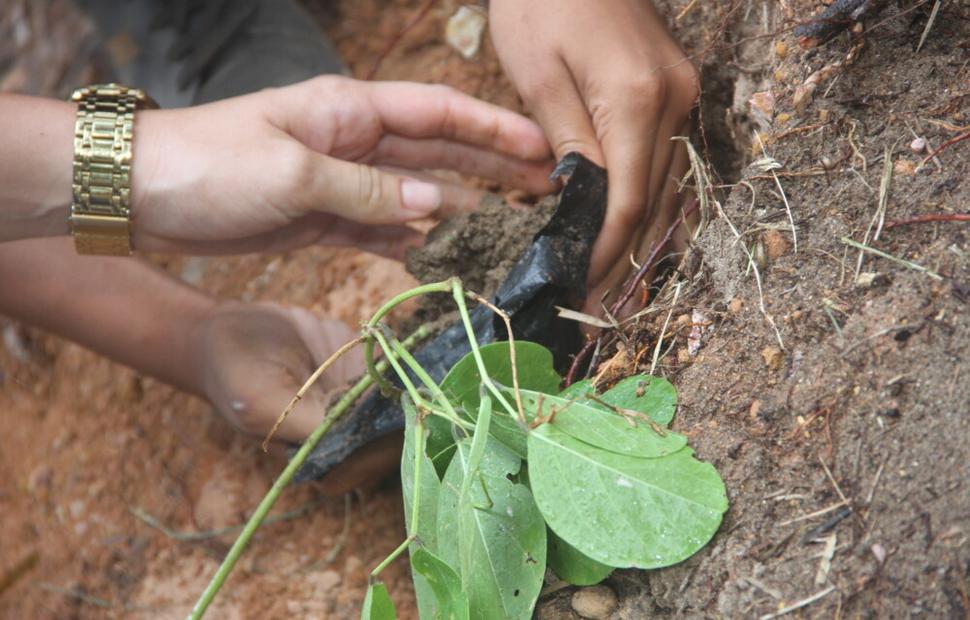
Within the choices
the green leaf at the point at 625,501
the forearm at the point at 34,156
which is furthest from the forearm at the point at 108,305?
the green leaf at the point at 625,501

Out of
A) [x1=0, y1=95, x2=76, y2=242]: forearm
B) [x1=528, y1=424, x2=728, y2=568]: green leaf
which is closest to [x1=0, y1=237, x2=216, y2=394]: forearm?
[x1=0, y1=95, x2=76, y2=242]: forearm

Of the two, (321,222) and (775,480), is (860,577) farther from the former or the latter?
(321,222)

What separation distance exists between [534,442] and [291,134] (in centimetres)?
76

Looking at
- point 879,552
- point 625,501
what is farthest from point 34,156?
point 879,552

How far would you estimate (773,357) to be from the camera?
0.93m

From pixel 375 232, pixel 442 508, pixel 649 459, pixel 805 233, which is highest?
pixel 805 233

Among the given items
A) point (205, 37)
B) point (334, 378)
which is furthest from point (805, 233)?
point (205, 37)

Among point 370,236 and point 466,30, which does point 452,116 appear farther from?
point 466,30

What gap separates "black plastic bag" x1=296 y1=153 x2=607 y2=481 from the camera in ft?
4.01

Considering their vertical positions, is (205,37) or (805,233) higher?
(805,233)

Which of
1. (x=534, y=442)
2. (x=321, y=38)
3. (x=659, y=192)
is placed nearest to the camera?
(x=534, y=442)

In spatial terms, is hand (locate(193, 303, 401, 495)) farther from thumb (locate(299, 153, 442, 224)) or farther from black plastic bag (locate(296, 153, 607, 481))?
thumb (locate(299, 153, 442, 224))

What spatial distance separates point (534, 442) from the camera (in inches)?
35.3

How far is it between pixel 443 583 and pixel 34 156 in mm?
937
